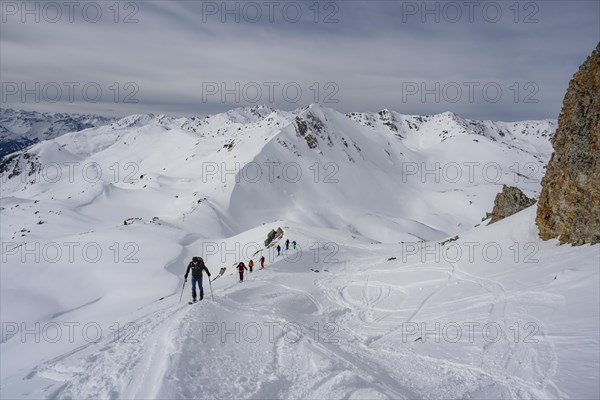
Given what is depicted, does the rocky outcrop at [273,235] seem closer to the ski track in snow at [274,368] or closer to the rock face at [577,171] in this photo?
the rock face at [577,171]

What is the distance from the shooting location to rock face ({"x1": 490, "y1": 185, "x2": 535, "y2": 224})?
32.0 metres

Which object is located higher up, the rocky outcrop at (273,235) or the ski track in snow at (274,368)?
the ski track in snow at (274,368)

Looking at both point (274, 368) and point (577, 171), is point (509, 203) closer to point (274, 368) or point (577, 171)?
point (577, 171)

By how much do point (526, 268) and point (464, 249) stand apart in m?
7.05

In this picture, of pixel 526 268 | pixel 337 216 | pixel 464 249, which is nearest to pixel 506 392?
pixel 526 268

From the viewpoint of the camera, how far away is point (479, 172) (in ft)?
648

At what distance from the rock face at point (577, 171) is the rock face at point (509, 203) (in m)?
9.50

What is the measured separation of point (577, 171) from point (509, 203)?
13.1 metres

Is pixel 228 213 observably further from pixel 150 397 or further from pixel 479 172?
pixel 479 172

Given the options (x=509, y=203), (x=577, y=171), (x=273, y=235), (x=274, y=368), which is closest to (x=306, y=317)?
(x=274, y=368)

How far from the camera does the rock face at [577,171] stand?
18.5 meters

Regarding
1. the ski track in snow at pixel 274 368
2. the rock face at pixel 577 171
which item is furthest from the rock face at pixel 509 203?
the ski track in snow at pixel 274 368

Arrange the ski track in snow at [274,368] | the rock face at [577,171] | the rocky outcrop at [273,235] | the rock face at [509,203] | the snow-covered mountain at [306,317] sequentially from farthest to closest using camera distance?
1. the rocky outcrop at [273,235]
2. the rock face at [509,203]
3. the rock face at [577,171]
4. the snow-covered mountain at [306,317]
5. the ski track in snow at [274,368]

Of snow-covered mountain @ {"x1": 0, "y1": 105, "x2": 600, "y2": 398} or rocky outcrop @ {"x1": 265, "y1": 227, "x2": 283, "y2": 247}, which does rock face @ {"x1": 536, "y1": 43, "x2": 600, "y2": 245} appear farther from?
rocky outcrop @ {"x1": 265, "y1": 227, "x2": 283, "y2": 247}
